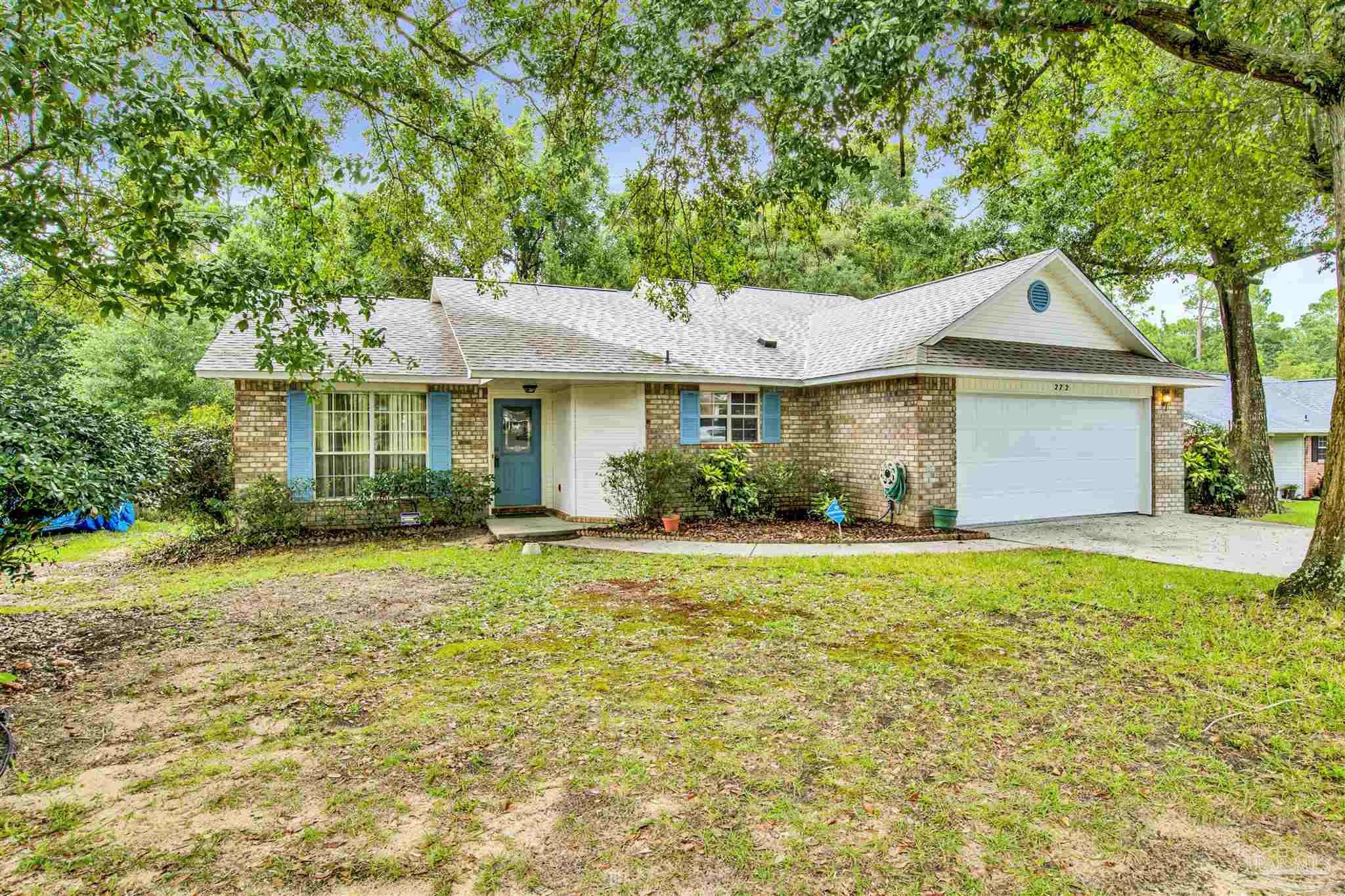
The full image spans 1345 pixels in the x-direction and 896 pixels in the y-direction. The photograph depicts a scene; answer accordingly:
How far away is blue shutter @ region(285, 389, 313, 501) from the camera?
11.1 metres

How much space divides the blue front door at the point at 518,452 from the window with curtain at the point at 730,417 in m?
3.33

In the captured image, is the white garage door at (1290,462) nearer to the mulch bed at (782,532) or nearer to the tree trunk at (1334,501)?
the mulch bed at (782,532)

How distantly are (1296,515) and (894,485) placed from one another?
1046cm

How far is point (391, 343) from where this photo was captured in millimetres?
12516

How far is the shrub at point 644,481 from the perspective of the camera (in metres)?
11.4

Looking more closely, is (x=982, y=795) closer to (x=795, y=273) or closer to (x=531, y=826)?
(x=531, y=826)

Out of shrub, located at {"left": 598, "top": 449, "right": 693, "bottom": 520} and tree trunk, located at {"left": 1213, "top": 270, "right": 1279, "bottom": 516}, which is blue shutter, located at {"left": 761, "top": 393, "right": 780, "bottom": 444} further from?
tree trunk, located at {"left": 1213, "top": 270, "right": 1279, "bottom": 516}

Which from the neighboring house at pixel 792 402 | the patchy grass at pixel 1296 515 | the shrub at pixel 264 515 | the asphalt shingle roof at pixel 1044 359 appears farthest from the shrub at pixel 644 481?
the patchy grass at pixel 1296 515

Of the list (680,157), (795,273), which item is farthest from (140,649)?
(795,273)

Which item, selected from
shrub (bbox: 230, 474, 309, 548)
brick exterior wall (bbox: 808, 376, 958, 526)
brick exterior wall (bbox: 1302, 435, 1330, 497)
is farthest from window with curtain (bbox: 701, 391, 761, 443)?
brick exterior wall (bbox: 1302, 435, 1330, 497)

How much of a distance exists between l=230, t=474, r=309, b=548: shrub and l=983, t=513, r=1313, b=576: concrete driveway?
1128 centimetres

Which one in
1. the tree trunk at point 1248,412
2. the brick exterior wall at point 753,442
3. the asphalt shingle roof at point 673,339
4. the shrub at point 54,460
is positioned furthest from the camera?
the tree trunk at point 1248,412

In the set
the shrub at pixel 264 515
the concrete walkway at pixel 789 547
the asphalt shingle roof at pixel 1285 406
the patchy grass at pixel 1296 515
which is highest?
the asphalt shingle roof at pixel 1285 406

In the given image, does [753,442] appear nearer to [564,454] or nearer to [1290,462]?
[564,454]
